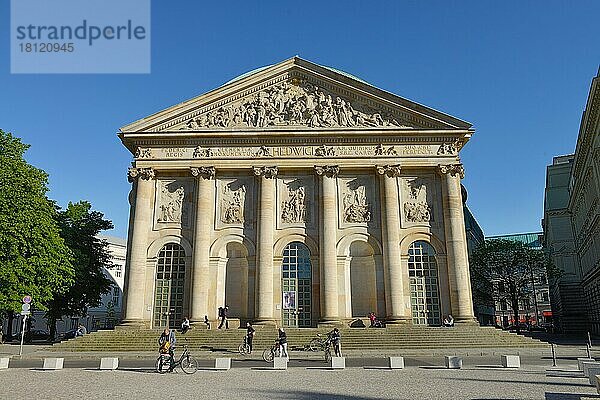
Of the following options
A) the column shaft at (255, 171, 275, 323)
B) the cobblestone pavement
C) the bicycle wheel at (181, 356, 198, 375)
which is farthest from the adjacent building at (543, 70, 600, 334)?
the bicycle wheel at (181, 356, 198, 375)

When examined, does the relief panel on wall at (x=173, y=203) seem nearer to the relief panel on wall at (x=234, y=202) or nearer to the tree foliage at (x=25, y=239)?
the relief panel on wall at (x=234, y=202)

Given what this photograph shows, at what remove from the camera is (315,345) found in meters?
28.7

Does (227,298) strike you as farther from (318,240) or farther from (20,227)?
(20,227)

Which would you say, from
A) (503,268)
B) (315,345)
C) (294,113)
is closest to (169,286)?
(315,345)

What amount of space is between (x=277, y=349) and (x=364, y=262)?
12.9m

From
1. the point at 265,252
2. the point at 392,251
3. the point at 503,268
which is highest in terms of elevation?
the point at 503,268

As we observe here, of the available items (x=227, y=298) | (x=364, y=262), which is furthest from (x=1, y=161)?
(x=364, y=262)

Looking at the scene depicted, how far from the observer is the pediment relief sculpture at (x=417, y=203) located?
35969 mm

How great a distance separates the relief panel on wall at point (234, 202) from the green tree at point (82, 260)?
13.4 meters

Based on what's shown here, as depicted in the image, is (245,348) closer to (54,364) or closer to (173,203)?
(54,364)

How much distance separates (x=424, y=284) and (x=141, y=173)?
72.4 feet

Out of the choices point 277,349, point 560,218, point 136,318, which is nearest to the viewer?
point 277,349

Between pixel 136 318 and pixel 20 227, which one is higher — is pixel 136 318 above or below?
below

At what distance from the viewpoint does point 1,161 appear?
34875 millimetres
